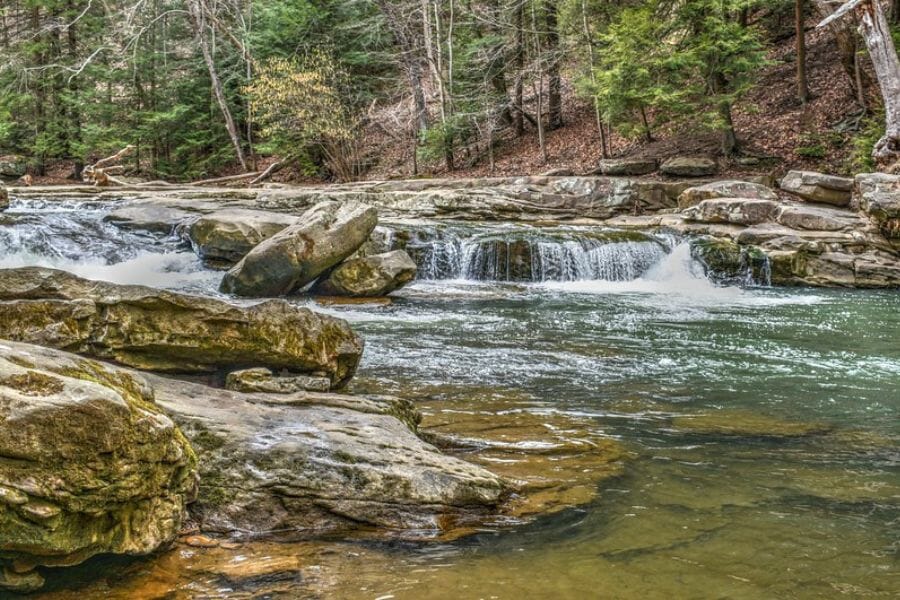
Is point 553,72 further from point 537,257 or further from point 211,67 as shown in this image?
point 537,257

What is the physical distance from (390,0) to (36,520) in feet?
84.6

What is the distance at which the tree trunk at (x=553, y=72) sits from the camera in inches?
868

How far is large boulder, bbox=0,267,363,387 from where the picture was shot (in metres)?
4.54

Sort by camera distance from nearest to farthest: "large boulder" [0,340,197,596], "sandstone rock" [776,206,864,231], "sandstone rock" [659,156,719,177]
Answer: "large boulder" [0,340,197,596] < "sandstone rock" [776,206,864,231] < "sandstone rock" [659,156,719,177]

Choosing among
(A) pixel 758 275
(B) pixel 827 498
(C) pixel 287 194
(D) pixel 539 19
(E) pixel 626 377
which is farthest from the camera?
(D) pixel 539 19

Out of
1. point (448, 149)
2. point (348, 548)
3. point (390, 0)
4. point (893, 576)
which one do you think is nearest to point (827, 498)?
point (893, 576)

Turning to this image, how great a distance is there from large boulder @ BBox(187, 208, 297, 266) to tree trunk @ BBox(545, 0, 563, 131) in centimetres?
1161

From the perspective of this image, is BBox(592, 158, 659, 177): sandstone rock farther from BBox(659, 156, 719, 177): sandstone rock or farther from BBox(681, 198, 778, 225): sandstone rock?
BBox(681, 198, 778, 225): sandstone rock

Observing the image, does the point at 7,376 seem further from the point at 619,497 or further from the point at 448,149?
the point at 448,149

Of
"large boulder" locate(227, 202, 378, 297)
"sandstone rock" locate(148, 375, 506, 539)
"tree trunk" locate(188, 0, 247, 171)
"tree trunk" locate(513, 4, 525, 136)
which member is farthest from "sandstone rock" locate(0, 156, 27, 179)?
"sandstone rock" locate(148, 375, 506, 539)

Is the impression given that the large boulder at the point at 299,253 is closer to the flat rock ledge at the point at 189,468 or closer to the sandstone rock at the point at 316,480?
the flat rock ledge at the point at 189,468

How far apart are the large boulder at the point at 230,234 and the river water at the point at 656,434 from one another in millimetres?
534

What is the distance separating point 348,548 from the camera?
2900 mm

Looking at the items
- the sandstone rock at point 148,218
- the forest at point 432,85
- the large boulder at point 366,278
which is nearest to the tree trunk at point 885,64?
the forest at point 432,85
